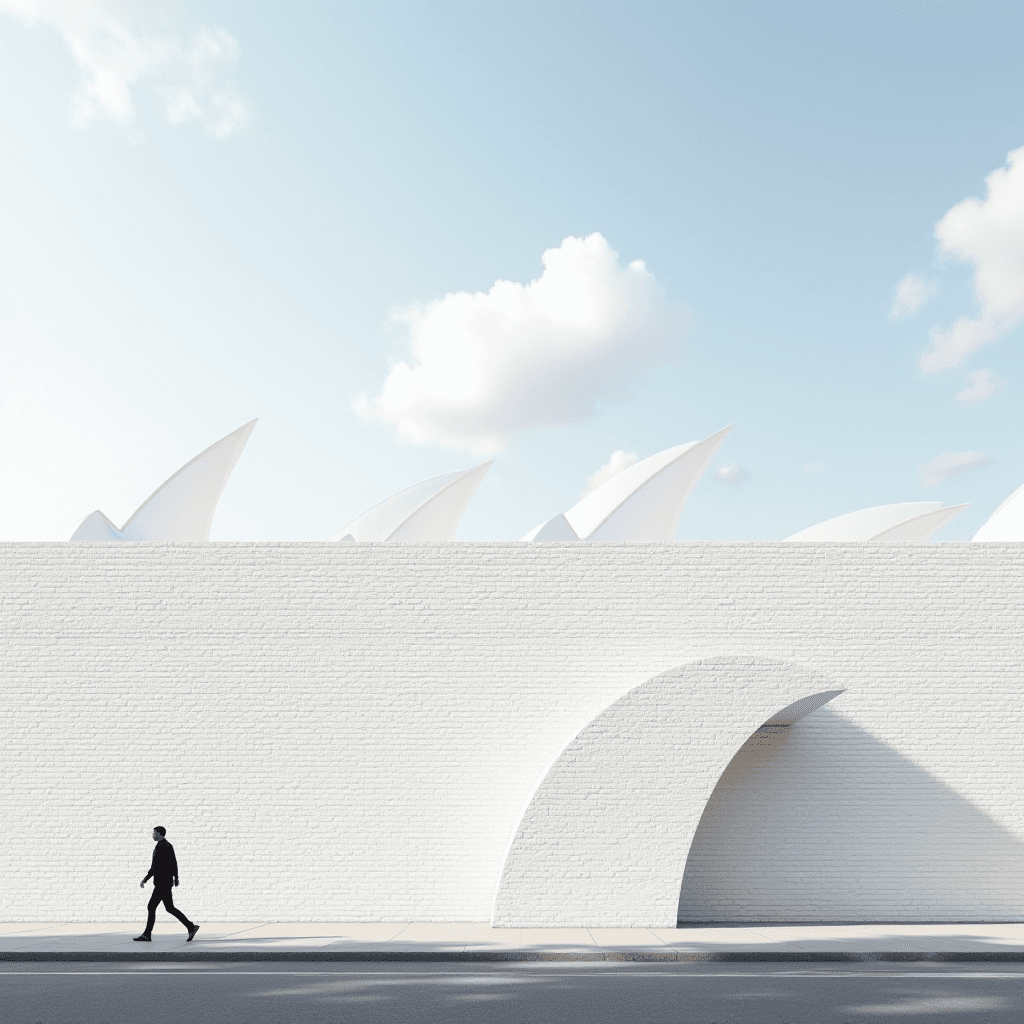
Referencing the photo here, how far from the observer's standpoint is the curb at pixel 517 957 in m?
8.80

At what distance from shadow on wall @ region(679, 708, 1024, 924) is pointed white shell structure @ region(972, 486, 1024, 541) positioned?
26.2 ft

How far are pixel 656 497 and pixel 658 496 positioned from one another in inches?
2.0

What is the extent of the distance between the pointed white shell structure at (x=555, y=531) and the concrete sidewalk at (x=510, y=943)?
11.7 metres

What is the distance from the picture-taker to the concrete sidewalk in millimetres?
8891

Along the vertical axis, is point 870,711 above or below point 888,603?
below

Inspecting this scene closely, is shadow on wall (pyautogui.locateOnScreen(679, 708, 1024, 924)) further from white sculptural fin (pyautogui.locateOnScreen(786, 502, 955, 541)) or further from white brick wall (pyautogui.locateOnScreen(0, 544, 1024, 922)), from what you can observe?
white sculptural fin (pyautogui.locateOnScreen(786, 502, 955, 541))

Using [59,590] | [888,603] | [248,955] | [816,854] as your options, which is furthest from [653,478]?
[248,955]

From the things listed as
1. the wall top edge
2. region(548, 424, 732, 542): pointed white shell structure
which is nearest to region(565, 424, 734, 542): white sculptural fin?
region(548, 424, 732, 542): pointed white shell structure

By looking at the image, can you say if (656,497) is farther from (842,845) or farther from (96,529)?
(96,529)

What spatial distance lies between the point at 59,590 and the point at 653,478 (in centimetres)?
1238

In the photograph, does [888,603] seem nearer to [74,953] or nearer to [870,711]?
[870,711]

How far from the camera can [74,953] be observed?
356 inches

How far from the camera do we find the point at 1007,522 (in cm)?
1833

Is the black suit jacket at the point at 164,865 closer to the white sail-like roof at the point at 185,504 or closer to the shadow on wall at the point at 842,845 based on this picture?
the shadow on wall at the point at 842,845
